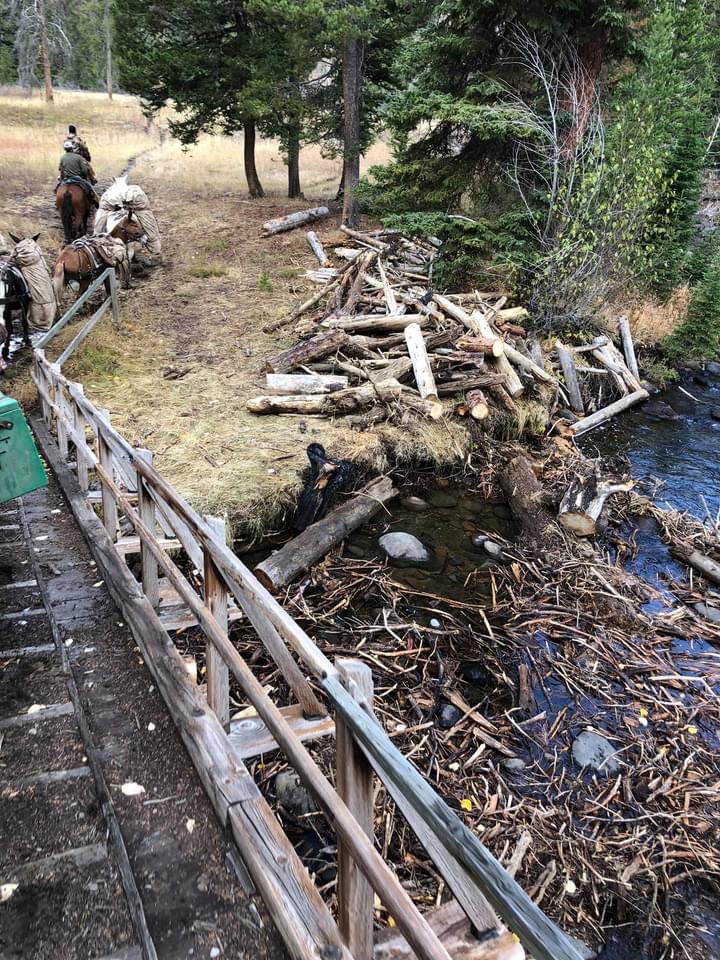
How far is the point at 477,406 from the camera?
1062 cm

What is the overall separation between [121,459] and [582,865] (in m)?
4.73

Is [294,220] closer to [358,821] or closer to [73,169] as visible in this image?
[73,169]

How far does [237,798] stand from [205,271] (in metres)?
→ 15.0

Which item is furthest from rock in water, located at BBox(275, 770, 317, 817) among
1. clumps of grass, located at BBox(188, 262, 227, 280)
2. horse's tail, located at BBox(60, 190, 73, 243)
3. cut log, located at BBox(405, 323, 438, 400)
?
horse's tail, located at BBox(60, 190, 73, 243)

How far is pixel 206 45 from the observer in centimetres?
1883

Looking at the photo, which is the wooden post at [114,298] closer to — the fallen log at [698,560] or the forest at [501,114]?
the forest at [501,114]

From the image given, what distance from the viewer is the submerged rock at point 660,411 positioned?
1370cm

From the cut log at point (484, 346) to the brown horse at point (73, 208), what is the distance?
1057cm

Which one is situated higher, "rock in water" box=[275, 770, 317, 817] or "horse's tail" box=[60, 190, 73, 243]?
"horse's tail" box=[60, 190, 73, 243]

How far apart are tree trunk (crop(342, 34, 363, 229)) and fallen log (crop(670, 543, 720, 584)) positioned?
12.6m

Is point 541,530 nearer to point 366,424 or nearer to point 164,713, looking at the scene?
point 366,424

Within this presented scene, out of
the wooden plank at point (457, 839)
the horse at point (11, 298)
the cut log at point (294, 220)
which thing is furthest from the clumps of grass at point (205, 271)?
the wooden plank at point (457, 839)

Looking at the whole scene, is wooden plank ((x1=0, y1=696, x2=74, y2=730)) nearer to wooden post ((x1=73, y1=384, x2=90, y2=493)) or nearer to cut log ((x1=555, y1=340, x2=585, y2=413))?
wooden post ((x1=73, y1=384, x2=90, y2=493))

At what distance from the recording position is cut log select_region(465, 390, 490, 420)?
10609 mm
